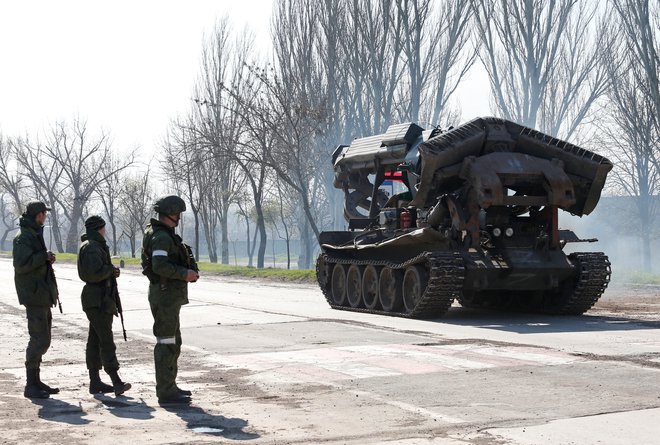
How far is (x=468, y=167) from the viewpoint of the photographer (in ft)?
65.3

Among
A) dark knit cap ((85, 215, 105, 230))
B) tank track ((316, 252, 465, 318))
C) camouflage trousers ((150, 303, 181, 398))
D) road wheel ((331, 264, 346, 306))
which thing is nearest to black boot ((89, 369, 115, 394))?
camouflage trousers ((150, 303, 181, 398))

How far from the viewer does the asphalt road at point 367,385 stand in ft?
28.3

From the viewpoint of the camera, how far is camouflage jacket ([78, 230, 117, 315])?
35.9 ft

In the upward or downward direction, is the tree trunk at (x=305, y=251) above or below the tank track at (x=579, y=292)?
above

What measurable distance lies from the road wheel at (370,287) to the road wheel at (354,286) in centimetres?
17

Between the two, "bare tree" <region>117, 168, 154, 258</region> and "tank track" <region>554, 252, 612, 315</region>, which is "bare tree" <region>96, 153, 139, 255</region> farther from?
"tank track" <region>554, 252, 612, 315</region>

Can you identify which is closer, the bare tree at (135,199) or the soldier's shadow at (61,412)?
the soldier's shadow at (61,412)

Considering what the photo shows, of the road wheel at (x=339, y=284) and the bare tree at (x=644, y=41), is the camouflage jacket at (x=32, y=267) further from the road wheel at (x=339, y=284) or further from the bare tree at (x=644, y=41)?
the bare tree at (x=644, y=41)

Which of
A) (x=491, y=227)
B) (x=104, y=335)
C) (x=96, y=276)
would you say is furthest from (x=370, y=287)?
(x=96, y=276)

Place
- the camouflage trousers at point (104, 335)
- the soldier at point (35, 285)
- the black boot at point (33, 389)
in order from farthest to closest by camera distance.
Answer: the camouflage trousers at point (104, 335), the soldier at point (35, 285), the black boot at point (33, 389)

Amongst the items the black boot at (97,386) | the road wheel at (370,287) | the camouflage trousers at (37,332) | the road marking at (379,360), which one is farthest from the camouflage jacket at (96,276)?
the road wheel at (370,287)

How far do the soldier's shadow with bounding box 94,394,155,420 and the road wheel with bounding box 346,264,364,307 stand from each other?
12.5 metres

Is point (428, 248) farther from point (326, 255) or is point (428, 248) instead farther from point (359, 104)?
point (359, 104)

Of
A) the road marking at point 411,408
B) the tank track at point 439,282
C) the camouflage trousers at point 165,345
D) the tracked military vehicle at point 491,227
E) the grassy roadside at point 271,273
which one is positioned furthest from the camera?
the grassy roadside at point 271,273
